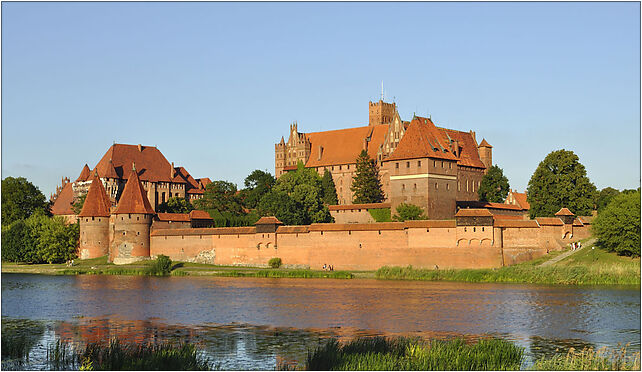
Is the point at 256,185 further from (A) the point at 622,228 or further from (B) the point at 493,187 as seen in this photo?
(A) the point at 622,228

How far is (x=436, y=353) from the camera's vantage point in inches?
642

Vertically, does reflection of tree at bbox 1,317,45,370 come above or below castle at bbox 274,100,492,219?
below

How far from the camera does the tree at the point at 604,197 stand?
2026 inches

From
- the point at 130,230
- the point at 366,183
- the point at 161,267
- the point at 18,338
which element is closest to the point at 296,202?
the point at 366,183

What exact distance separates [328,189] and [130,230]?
56.1ft

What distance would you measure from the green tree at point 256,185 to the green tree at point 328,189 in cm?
388

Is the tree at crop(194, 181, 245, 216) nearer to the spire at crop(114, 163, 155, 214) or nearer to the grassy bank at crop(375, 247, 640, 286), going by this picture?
the spire at crop(114, 163, 155, 214)

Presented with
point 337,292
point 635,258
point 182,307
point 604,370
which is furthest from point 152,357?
point 635,258

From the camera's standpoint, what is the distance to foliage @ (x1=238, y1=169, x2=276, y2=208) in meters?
62.2

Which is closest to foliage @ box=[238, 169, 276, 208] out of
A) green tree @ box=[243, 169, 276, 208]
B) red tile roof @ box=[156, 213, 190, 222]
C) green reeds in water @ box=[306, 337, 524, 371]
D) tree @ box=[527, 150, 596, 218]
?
green tree @ box=[243, 169, 276, 208]

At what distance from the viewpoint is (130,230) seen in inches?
2005

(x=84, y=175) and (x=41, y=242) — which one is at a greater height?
(x=84, y=175)

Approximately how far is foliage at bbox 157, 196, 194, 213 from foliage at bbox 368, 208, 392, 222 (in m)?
17.4

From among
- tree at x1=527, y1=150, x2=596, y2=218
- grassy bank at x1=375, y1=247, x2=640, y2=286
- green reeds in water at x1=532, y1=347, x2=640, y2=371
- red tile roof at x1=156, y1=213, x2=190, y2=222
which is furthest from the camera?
red tile roof at x1=156, y1=213, x2=190, y2=222
